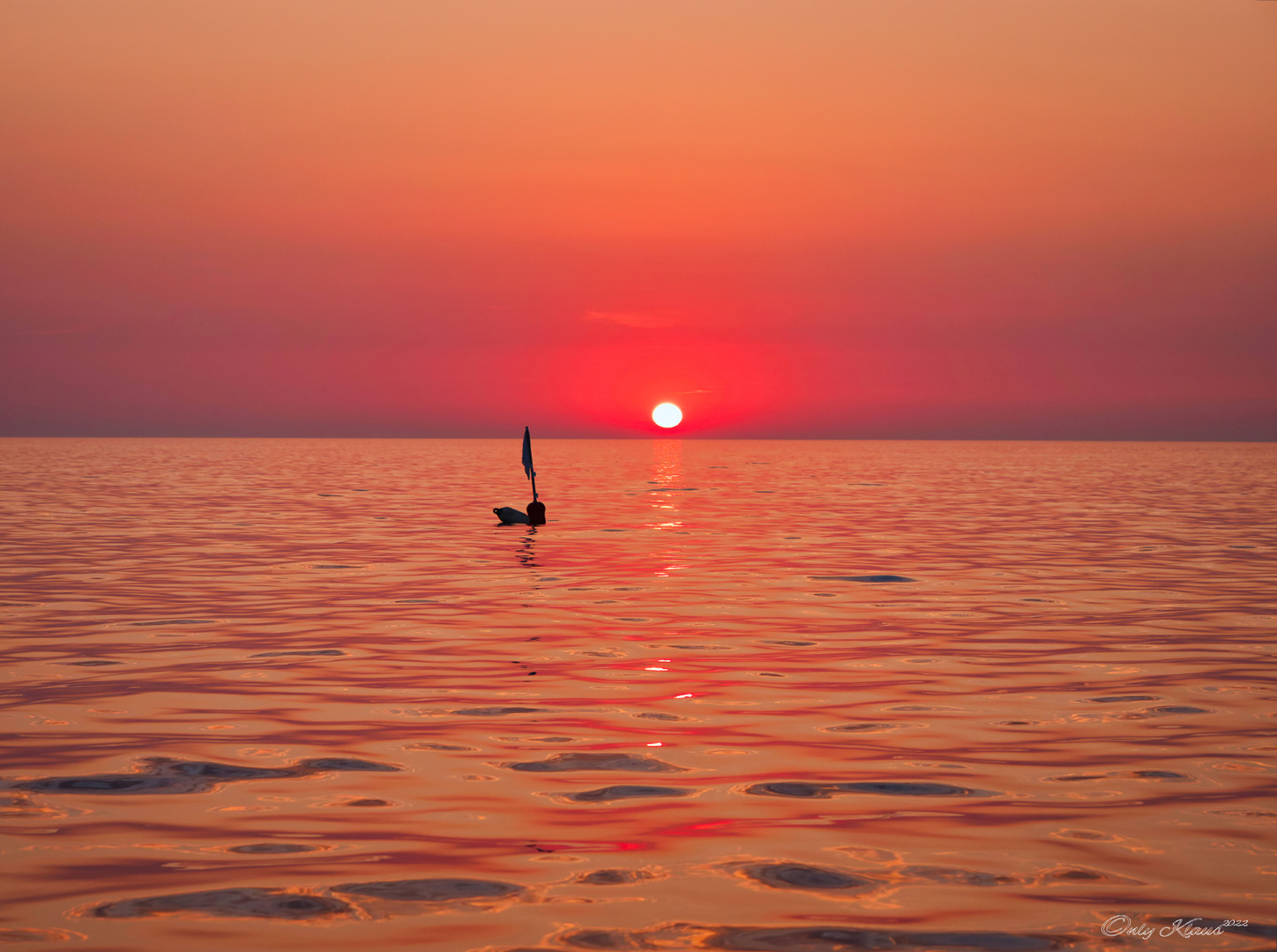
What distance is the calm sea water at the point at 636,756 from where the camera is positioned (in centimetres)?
690

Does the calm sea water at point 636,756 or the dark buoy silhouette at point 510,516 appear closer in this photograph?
the calm sea water at point 636,756

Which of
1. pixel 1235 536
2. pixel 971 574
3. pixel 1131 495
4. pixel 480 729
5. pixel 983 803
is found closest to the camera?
pixel 983 803

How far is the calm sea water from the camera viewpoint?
6902 millimetres

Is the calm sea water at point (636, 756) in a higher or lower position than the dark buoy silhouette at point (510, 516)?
lower

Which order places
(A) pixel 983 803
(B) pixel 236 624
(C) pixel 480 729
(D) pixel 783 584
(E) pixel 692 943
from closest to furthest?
(E) pixel 692 943
(A) pixel 983 803
(C) pixel 480 729
(B) pixel 236 624
(D) pixel 783 584

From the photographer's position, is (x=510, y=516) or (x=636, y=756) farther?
(x=510, y=516)

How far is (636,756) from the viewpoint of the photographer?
1040 cm

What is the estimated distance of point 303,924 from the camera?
6664 millimetres

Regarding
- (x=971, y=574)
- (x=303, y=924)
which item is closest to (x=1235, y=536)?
(x=971, y=574)

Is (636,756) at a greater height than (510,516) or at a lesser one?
lesser

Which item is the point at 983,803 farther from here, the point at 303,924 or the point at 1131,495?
the point at 1131,495

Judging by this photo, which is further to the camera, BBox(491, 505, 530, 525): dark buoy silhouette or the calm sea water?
BBox(491, 505, 530, 525): dark buoy silhouette

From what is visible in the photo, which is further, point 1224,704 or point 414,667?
point 414,667

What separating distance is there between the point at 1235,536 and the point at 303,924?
3242cm
